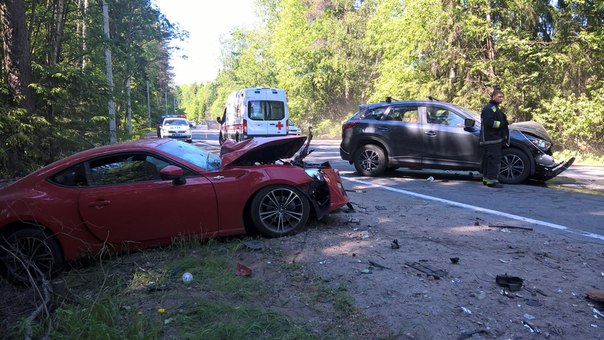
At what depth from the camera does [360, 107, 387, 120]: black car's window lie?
9995 mm

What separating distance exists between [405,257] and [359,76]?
37.4 metres

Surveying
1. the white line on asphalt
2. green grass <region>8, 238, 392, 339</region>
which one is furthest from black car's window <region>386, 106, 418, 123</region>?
green grass <region>8, 238, 392, 339</region>

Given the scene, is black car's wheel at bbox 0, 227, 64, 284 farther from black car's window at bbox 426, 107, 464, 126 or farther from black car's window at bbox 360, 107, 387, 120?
black car's window at bbox 426, 107, 464, 126

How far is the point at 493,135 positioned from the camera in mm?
8312

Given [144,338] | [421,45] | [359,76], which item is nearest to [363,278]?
[144,338]

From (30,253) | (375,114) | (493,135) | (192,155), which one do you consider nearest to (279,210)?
(192,155)

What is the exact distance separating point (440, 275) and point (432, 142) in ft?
19.6

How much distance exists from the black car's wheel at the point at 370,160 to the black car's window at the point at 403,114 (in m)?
0.81

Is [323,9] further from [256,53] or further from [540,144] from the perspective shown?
[540,144]

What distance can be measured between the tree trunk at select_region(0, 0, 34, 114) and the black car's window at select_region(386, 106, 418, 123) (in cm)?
903

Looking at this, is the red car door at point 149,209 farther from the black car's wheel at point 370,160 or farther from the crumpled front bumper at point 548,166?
the crumpled front bumper at point 548,166

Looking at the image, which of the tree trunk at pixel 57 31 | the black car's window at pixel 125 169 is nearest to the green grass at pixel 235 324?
the black car's window at pixel 125 169

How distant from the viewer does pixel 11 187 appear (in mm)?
4395

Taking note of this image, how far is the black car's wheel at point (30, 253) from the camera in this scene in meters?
4.12
